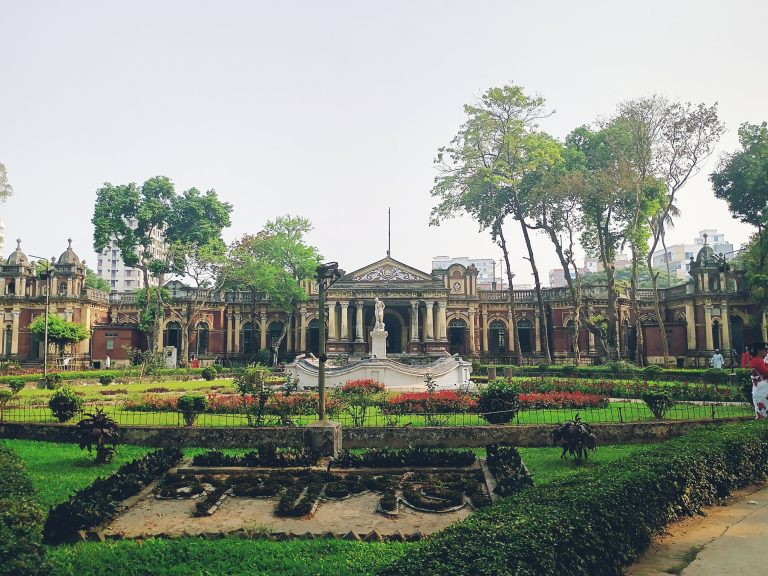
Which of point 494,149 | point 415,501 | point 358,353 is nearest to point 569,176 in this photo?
point 494,149

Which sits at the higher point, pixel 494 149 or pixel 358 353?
pixel 494 149

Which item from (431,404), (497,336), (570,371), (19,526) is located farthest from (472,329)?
(19,526)

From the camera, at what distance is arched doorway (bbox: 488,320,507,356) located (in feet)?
144

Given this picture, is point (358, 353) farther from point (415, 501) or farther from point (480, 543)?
point (480, 543)

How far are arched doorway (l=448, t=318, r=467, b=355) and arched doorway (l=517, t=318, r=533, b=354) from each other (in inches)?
162

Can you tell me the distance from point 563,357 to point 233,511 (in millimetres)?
35919

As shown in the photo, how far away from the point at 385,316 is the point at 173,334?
1628 cm

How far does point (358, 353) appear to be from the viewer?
39.2 meters

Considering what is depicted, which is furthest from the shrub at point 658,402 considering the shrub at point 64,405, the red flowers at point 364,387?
the shrub at point 64,405

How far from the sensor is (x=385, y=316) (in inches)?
1773

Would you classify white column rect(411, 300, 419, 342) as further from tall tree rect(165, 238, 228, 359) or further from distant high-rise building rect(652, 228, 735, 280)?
distant high-rise building rect(652, 228, 735, 280)

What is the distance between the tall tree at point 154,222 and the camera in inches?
1448

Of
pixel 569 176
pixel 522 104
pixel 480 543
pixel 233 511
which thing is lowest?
pixel 233 511

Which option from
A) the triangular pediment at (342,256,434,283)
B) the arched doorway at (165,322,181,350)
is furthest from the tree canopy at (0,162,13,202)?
the triangular pediment at (342,256,434,283)
